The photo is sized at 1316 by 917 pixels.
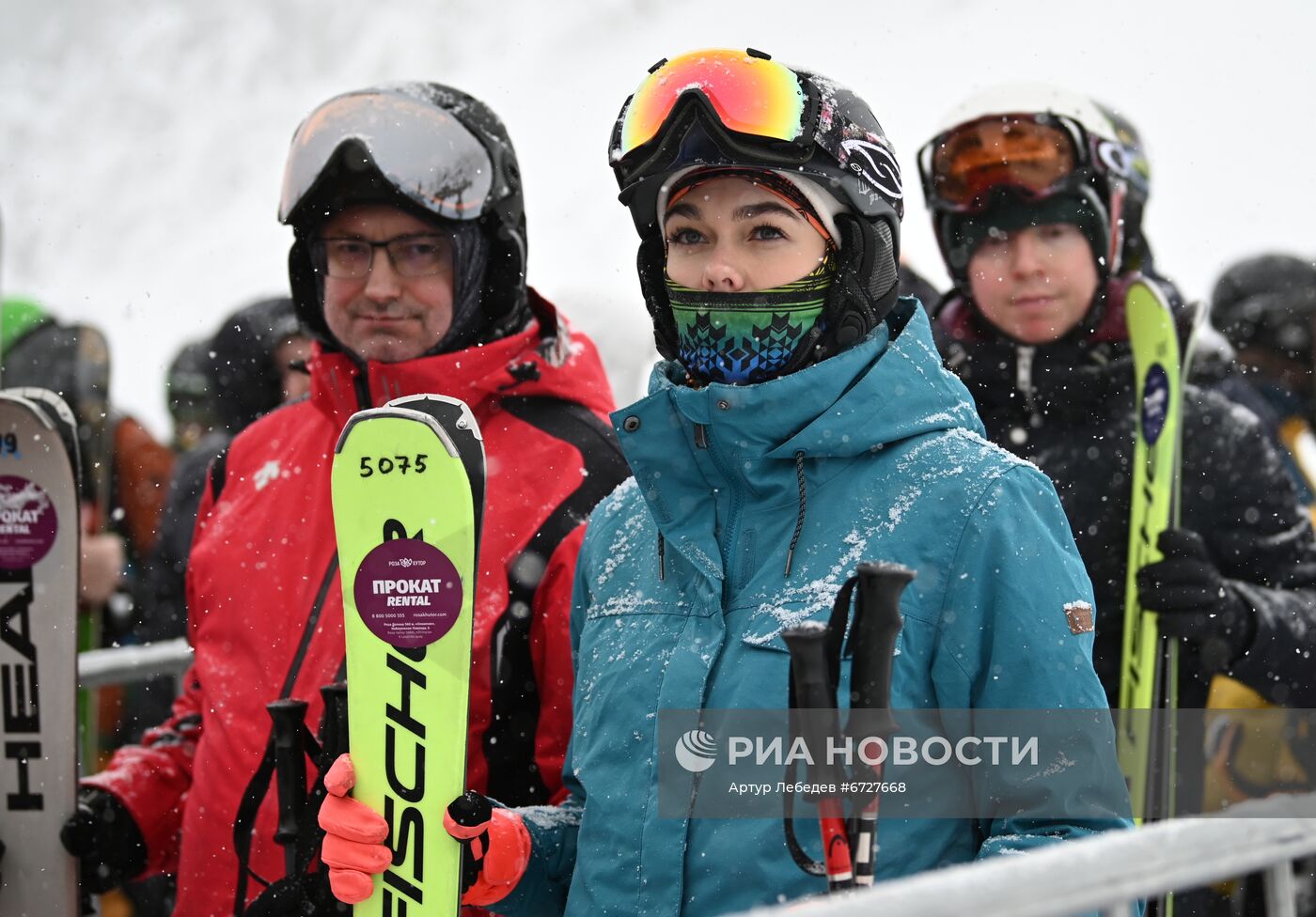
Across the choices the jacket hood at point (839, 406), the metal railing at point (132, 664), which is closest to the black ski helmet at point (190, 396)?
the metal railing at point (132, 664)

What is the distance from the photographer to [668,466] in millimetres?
2168

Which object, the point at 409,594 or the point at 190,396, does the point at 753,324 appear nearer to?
the point at 409,594

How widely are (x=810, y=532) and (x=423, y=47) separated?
23.3 m

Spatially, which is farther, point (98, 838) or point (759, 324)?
point (98, 838)

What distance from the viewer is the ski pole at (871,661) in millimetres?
1711

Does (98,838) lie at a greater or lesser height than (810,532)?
lesser

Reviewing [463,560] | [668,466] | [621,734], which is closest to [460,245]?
[463,560]

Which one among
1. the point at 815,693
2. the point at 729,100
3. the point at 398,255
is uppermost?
the point at 729,100

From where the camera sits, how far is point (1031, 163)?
372 cm

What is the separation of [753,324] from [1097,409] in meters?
1.69

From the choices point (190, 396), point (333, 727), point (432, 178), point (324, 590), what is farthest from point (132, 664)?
point (190, 396)

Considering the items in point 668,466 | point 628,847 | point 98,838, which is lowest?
point 98,838

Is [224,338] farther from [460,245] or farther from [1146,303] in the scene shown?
[1146,303]

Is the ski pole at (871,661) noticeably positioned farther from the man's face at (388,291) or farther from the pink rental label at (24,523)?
the pink rental label at (24,523)
